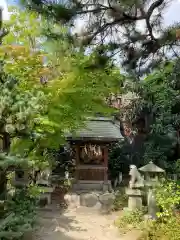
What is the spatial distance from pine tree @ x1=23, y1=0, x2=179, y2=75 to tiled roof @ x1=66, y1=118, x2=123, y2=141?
18.2 feet

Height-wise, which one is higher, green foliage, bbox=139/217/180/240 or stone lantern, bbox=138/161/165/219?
stone lantern, bbox=138/161/165/219

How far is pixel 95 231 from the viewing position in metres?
7.83

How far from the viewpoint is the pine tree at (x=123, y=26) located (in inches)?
174

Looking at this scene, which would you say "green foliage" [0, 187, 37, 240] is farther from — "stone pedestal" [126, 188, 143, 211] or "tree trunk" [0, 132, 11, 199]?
"stone pedestal" [126, 188, 143, 211]

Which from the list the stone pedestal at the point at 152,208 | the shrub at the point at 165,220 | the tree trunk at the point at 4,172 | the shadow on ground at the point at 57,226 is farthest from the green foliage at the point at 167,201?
the tree trunk at the point at 4,172

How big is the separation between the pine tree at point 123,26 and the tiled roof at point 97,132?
18.2 ft

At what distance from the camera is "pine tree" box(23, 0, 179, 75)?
442 cm

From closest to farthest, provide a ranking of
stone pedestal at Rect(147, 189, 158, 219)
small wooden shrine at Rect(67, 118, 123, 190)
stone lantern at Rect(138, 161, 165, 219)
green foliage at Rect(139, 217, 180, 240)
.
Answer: green foliage at Rect(139, 217, 180, 240)
stone pedestal at Rect(147, 189, 158, 219)
stone lantern at Rect(138, 161, 165, 219)
small wooden shrine at Rect(67, 118, 123, 190)

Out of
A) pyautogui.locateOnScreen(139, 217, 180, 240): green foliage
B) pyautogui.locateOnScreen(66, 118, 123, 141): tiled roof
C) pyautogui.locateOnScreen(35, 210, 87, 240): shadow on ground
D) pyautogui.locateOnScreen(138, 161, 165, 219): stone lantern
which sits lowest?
pyautogui.locateOnScreen(35, 210, 87, 240): shadow on ground

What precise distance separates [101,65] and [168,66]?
1216mm

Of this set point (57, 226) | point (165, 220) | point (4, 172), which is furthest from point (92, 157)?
point (4, 172)

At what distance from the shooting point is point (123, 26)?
4.77 m

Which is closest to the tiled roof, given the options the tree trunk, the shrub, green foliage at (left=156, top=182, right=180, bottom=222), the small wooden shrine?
the small wooden shrine

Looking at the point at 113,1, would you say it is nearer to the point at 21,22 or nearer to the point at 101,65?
the point at 101,65
